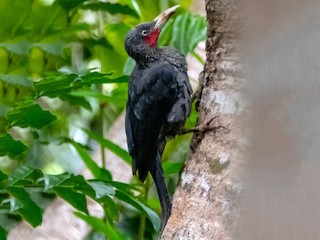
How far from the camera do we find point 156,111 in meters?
2.48

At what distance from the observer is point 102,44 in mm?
3600

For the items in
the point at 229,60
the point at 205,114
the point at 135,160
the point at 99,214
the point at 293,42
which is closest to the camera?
the point at 293,42

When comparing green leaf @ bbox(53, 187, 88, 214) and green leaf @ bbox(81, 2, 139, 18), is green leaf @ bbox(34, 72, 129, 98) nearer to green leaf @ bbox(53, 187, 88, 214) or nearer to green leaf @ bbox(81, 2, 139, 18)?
green leaf @ bbox(53, 187, 88, 214)

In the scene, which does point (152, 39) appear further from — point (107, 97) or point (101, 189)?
point (101, 189)

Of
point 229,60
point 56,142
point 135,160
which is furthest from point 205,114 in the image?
point 56,142

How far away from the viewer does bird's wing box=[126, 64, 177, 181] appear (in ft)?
7.92

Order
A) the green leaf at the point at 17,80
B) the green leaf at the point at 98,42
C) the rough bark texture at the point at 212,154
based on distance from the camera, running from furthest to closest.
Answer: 1. the green leaf at the point at 98,42
2. the green leaf at the point at 17,80
3. the rough bark texture at the point at 212,154

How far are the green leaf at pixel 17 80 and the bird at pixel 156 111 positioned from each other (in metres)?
0.89

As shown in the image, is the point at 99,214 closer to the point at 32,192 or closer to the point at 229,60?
the point at 32,192

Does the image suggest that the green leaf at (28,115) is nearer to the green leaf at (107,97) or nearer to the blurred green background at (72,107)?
the blurred green background at (72,107)

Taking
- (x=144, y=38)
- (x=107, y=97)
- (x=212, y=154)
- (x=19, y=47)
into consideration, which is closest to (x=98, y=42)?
(x=19, y=47)

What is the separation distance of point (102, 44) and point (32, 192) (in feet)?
3.06

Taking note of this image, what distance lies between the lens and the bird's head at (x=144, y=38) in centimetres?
269

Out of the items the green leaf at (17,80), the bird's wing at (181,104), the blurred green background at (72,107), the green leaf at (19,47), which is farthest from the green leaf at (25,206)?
the green leaf at (19,47)
